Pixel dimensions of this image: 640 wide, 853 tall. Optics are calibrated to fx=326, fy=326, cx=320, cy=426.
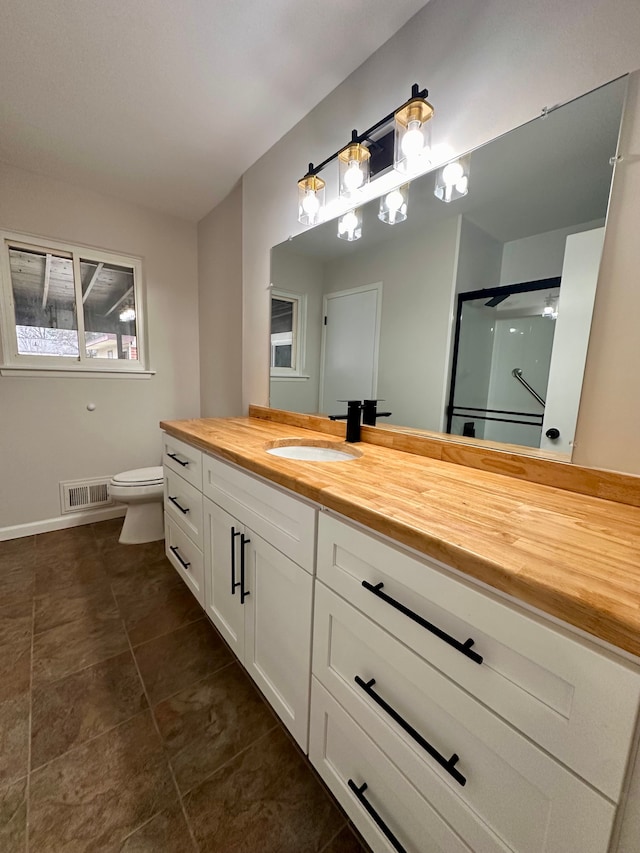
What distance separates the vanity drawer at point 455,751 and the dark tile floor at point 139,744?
0.43m

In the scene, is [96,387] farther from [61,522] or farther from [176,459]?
[176,459]

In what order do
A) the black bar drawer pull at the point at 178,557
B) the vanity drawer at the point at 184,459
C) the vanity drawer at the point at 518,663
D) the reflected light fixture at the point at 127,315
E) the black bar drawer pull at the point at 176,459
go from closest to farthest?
the vanity drawer at the point at 518,663, the vanity drawer at the point at 184,459, the black bar drawer pull at the point at 176,459, the black bar drawer pull at the point at 178,557, the reflected light fixture at the point at 127,315

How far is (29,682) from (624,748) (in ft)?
5.61

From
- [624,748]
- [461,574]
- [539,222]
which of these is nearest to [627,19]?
[539,222]

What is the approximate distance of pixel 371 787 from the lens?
71 centimetres

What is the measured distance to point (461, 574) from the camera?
1.68 ft

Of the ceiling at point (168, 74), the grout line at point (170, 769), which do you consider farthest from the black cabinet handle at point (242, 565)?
the ceiling at point (168, 74)

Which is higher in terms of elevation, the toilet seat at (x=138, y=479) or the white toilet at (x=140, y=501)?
the toilet seat at (x=138, y=479)

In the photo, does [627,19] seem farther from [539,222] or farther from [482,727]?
[482,727]

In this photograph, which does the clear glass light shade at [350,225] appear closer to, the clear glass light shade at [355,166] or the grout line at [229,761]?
the clear glass light shade at [355,166]

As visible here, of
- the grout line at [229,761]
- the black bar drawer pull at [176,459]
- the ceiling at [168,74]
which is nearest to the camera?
the grout line at [229,761]

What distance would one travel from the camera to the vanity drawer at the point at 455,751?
424mm

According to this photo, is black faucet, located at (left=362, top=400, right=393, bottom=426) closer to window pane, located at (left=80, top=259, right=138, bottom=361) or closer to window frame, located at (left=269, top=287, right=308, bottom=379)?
window frame, located at (left=269, top=287, right=308, bottom=379)

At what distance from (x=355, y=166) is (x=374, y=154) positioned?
0.09 metres
